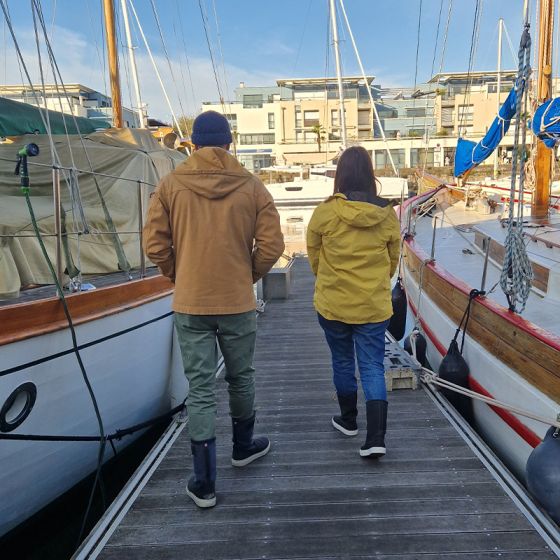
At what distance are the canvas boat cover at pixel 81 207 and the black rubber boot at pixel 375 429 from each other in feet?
7.11

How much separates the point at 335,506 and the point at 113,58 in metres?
8.52

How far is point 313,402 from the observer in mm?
4133

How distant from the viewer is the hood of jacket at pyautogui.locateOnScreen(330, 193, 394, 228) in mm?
2736

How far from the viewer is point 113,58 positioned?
862 cm

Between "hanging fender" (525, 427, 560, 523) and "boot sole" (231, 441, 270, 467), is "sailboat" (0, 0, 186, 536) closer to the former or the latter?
"boot sole" (231, 441, 270, 467)

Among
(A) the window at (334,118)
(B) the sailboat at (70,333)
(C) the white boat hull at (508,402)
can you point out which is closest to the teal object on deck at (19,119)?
(B) the sailboat at (70,333)

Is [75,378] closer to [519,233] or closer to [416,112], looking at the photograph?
[519,233]

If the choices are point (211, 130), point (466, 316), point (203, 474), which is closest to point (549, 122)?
point (466, 316)

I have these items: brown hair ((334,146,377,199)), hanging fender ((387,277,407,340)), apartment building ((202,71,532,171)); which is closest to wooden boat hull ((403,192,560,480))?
brown hair ((334,146,377,199))

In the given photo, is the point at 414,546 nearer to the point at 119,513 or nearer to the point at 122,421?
the point at 119,513

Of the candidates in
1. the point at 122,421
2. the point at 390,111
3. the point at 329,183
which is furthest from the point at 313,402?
the point at 390,111

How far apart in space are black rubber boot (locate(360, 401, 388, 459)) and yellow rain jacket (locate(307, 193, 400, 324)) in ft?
1.67

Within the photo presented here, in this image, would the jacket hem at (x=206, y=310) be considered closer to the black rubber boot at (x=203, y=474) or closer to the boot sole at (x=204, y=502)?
the black rubber boot at (x=203, y=474)

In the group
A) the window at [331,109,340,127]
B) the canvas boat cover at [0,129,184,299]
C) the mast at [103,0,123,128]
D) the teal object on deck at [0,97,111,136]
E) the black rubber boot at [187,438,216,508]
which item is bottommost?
the black rubber boot at [187,438,216,508]
